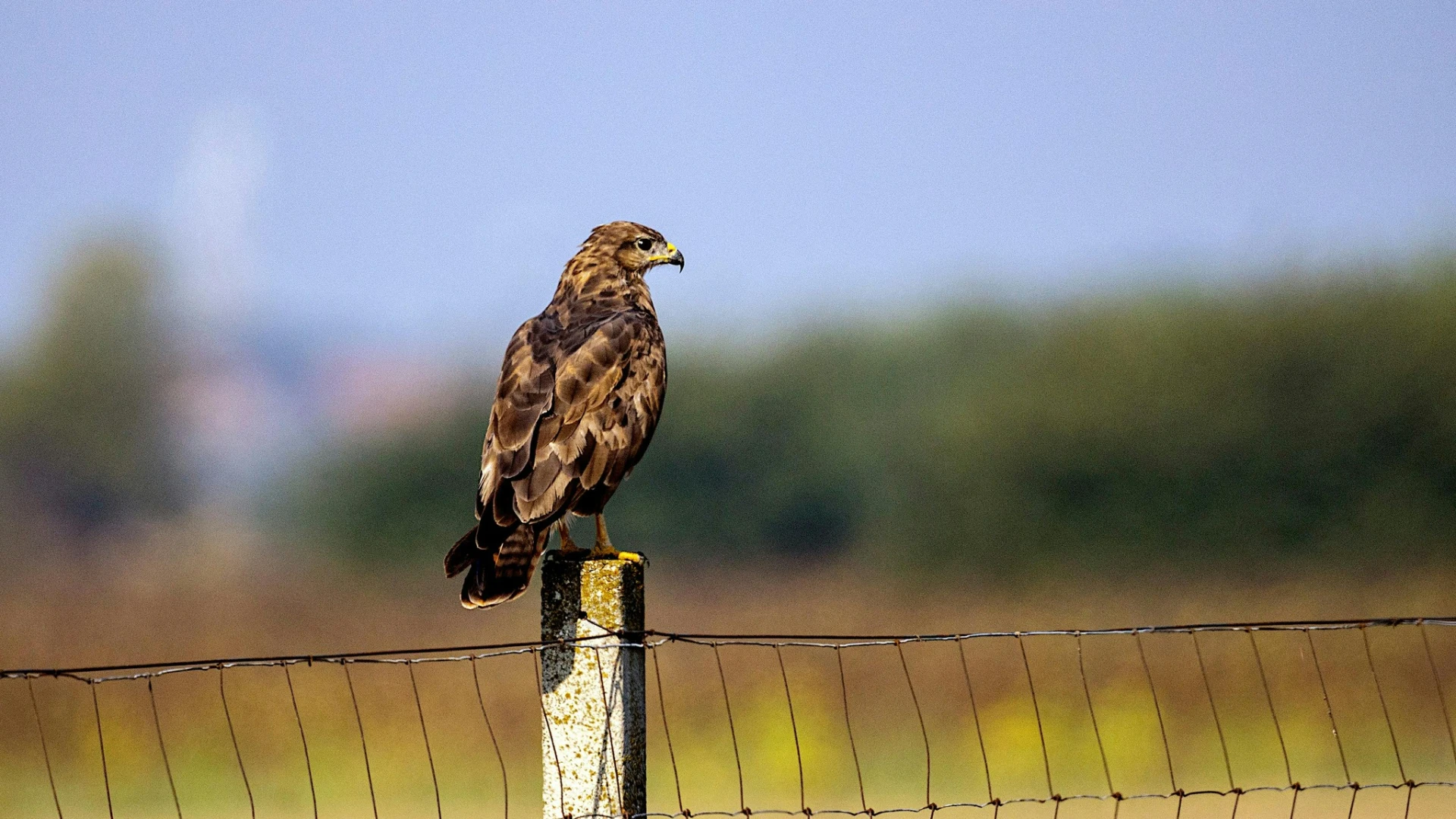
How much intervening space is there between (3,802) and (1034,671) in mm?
5222

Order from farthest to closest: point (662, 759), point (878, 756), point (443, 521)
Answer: point (662, 759)
point (443, 521)
point (878, 756)

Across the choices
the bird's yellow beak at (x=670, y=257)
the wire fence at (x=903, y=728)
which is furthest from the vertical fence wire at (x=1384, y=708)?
the bird's yellow beak at (x=670, y=257)

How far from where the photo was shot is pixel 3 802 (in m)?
7.64

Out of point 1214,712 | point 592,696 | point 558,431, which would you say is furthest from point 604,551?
point 1214,712

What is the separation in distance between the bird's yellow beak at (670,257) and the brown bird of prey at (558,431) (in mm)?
377

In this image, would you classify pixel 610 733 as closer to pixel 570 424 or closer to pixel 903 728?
pixel 570 424

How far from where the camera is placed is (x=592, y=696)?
10.9ft

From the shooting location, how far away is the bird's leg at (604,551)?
173 inches

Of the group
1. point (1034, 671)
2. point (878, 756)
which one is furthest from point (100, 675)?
point (1034, 671)

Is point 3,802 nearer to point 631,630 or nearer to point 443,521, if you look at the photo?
point 443,521

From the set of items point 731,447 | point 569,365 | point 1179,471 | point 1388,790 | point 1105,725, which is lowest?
point 1388,790

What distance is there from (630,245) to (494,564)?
82.7 inches

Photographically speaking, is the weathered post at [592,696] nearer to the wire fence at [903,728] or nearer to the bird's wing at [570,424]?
the bird's wing at [570,424]

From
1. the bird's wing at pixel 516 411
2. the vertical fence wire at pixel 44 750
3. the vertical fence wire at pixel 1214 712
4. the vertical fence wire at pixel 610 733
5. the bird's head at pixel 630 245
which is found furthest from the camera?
the bird's head at pixel 630 245
